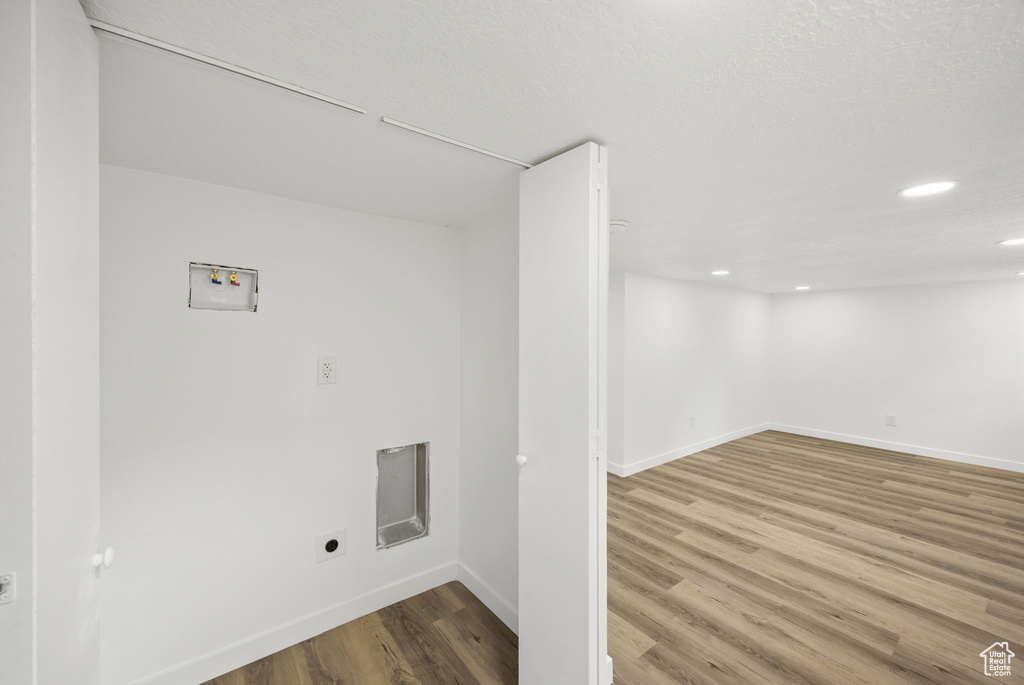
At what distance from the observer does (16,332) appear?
0.67 m

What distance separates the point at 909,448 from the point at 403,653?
6.81 m

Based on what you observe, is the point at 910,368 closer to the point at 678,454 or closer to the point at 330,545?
the point at 678,454

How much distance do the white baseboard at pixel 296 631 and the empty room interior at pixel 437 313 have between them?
17 mm

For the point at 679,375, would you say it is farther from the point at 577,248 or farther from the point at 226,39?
the point at 226,39

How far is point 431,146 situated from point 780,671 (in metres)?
2.80

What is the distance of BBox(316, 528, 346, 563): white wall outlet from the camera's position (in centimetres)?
222

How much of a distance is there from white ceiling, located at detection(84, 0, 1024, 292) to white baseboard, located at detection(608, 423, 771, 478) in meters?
3.28

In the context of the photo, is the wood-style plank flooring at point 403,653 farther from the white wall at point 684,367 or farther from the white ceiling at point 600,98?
the white wall at point 684,367

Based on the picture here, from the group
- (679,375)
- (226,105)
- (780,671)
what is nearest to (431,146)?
(226,105)

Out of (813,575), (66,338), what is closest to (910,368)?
(813,575)

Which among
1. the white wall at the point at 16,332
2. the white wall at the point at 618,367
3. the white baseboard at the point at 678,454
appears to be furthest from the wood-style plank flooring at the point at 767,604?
the white wall at the point at 16,332

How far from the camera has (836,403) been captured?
240 inches

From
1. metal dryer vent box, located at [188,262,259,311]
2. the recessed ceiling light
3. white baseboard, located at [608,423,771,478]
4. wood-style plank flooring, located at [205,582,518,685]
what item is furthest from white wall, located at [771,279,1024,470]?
metal dryer vent box, located at [188,262,259,311]

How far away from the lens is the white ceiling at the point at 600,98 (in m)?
0.88
